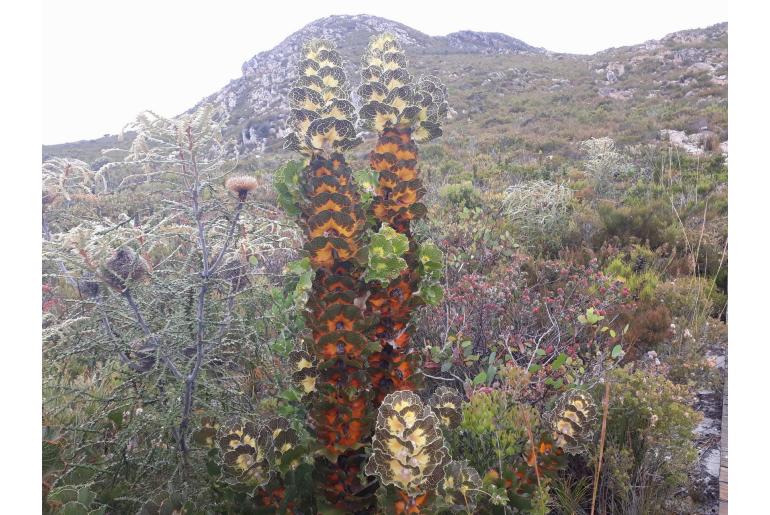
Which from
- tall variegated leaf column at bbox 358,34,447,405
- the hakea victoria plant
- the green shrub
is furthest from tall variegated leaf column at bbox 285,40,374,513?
the green shrub

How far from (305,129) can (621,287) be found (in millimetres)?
3081

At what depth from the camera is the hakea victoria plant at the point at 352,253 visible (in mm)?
1363

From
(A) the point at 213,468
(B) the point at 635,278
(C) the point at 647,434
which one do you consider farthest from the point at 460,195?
(A) the point at 213,468

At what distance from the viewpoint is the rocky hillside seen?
1421 cm

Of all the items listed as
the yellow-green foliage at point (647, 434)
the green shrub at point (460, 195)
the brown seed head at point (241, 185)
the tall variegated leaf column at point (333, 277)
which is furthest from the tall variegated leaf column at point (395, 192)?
the green shrub at point (460, 195)

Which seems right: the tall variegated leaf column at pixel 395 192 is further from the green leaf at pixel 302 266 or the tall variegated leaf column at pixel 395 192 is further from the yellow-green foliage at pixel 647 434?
the yellow-green foliage at pixel 647 434

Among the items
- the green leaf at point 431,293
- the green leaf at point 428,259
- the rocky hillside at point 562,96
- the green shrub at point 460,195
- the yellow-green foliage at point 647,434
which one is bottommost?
the yellow-green foliage at point 647,434

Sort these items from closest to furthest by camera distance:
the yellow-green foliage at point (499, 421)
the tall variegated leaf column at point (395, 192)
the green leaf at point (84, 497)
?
the green leaf at point (84, 497) < the tall variegated leaf column at point (395, 192) < the yellow-green foliage at point (499, 421)

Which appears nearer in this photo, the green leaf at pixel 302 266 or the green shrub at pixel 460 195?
the green leaf at pixel 302 266

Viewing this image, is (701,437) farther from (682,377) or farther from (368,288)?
(368,288)

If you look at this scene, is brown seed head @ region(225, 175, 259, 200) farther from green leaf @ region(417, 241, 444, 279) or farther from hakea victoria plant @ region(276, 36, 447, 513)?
green leaf @ region(417, 241, 444, 279)

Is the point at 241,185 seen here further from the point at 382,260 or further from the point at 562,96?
the point at 562,96

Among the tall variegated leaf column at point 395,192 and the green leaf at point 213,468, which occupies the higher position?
the tall variegated leaf column at point 395,192

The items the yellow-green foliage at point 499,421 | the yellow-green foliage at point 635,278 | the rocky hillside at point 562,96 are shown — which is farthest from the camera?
the rocky hillside at point 562,96
